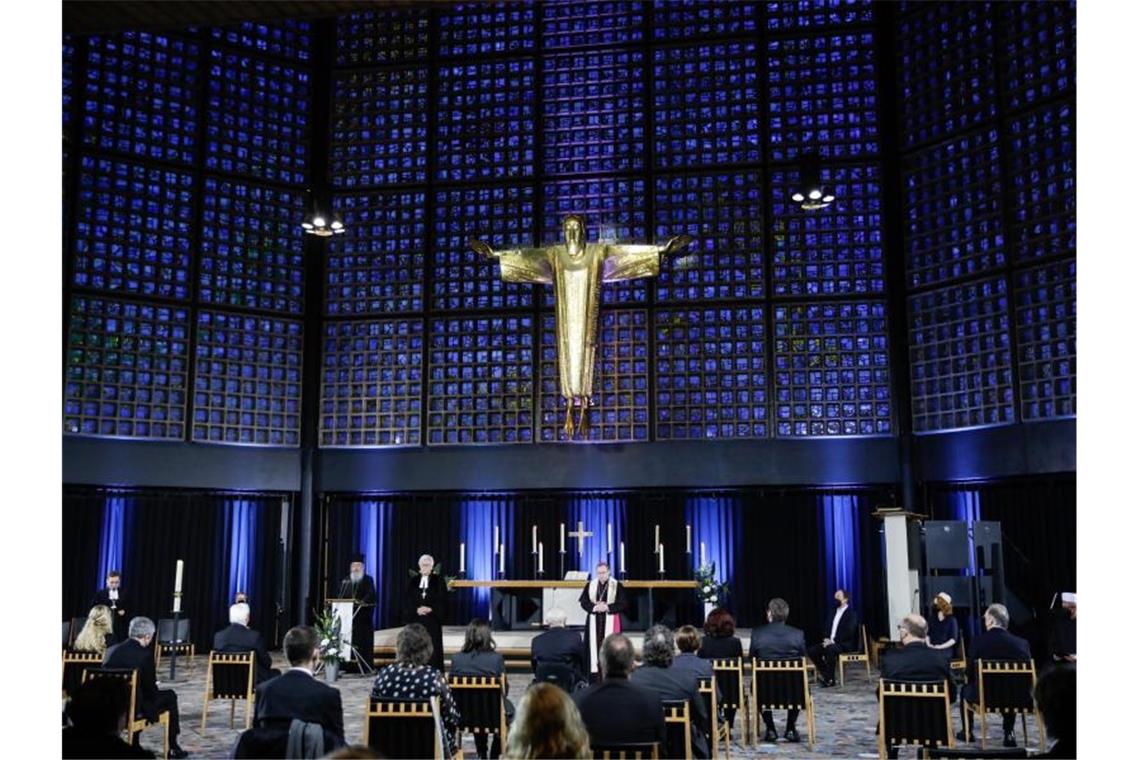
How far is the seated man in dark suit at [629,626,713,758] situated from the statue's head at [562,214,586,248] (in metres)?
9.55

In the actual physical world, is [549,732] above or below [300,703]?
above

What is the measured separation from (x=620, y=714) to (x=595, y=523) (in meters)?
11.4

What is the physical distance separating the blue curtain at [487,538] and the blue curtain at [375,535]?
1.16 meters

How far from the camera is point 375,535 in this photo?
17.0 m

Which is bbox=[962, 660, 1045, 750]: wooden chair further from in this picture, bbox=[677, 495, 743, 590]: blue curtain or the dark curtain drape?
the dark curtain drape

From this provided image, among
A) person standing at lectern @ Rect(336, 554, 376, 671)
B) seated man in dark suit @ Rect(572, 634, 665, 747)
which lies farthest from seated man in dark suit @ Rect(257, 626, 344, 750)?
person standing at lectern @ Rect(336, 554, 376, 671)

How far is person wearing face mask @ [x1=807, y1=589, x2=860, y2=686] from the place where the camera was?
12.2 m

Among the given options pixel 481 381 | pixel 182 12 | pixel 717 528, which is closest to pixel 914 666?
pixel 182 12

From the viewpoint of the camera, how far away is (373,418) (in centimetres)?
1723

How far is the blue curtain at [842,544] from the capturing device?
15.6m

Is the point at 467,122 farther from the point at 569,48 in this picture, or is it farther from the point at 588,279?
the point at 588,279

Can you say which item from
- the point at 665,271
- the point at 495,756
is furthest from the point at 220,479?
the point at 495,756

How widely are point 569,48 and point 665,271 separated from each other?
4.14m

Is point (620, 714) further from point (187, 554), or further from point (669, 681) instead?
point (187, 554)
